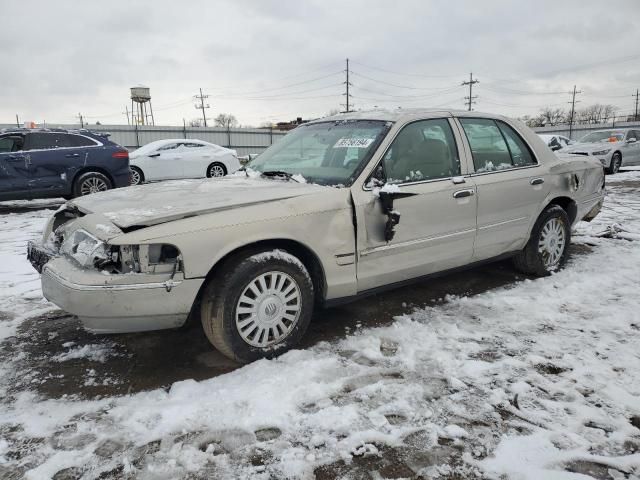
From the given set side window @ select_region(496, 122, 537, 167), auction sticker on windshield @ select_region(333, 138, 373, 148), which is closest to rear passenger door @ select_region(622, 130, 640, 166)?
side window @ select_region(496, 122, 537, 167)

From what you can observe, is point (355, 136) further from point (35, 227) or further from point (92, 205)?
point (35, 227)

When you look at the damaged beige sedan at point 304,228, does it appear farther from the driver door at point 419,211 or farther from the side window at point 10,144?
the side window at point 10,144

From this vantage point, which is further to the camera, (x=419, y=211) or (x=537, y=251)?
(x=537, y=251)

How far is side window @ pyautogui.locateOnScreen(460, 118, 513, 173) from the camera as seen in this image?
388 centimetres

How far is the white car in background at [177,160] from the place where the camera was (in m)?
11.9

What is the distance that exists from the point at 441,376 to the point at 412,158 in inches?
63.9

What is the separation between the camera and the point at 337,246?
10.1 ft

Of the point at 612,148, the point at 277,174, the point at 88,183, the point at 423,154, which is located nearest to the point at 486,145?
the point at 423,154

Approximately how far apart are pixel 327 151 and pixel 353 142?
232 mm

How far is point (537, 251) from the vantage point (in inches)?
174

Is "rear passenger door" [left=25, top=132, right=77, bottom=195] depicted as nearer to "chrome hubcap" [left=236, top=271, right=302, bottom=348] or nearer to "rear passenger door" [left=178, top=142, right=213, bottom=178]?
"rear passenger door" [left=178, top=142, right=213, bottom=178]

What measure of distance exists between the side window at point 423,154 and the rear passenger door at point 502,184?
22cm

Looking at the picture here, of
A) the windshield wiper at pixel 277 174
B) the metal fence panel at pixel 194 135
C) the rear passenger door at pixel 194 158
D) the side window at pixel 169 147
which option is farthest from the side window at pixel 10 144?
the metal fence panel at pixel 194 135

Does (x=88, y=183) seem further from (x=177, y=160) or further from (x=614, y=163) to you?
(x=614, y=163)
